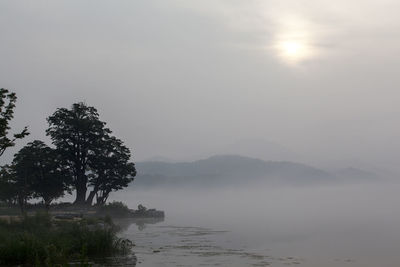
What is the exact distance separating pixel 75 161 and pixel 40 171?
5749mm

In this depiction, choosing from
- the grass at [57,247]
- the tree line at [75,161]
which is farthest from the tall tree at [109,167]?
the grass at [57,247]

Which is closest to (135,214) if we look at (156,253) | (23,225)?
(23,225)

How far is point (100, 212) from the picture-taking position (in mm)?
51562

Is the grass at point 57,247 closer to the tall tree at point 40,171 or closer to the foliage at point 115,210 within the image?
the tall tree at point 40,171

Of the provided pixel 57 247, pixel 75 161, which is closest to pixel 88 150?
pixel 75 161

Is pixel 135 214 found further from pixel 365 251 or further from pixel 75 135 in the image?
pixel 365 251

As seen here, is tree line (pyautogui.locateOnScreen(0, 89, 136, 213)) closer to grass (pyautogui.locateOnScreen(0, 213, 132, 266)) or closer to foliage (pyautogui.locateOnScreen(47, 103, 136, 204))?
foliage (pyautogui.locateOnScreen(47, 103, 136, 204))

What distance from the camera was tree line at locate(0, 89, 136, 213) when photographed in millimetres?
46844

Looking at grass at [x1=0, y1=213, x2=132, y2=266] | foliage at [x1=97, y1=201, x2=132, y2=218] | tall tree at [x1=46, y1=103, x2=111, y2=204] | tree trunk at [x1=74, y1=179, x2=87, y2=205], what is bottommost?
grass at [x1=0, y1=213, x2=132, y2=266]

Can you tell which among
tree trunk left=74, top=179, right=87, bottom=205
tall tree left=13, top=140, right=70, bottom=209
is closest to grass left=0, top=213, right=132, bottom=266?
tall tree left=13, top=140, right=70, bottom=209

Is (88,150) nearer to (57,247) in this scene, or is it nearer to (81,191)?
(81,191)

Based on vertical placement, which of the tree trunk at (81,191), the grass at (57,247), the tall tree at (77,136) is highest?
the tall tree at (77,136)

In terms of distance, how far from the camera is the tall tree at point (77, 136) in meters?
51.9

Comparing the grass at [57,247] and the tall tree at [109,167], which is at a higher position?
the tall tree at [109,167]
